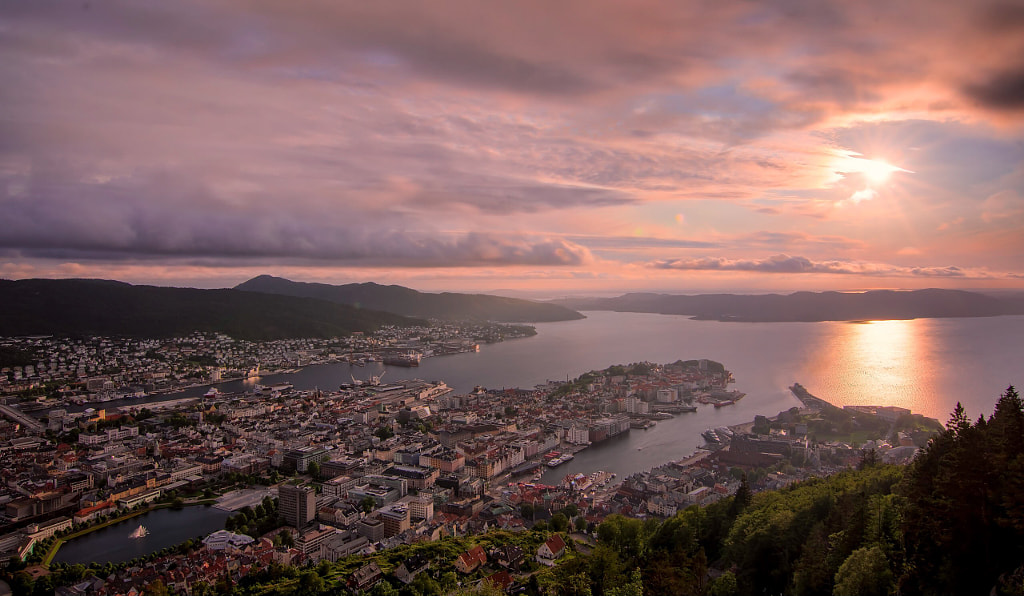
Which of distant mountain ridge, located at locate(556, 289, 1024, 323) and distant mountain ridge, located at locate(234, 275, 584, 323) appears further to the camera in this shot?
distant mountain ridge, located at locate(234, 275, 584, 323)

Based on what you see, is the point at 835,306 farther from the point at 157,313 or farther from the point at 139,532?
the point at 157,313

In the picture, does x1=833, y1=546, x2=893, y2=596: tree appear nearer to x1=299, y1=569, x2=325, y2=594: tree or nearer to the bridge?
x1=299, y1=569, x2=325, y2=594: tree

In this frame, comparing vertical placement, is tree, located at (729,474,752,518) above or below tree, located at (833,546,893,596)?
below

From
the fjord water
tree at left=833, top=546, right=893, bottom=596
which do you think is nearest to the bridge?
the fjord water

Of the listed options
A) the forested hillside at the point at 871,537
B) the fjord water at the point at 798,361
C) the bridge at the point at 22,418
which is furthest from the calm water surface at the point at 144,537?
the fjord water at the point at 798,361

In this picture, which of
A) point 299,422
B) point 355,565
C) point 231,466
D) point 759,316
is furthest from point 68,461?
point 759,316

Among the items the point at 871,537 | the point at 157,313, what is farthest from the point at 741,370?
the point at 157,313
